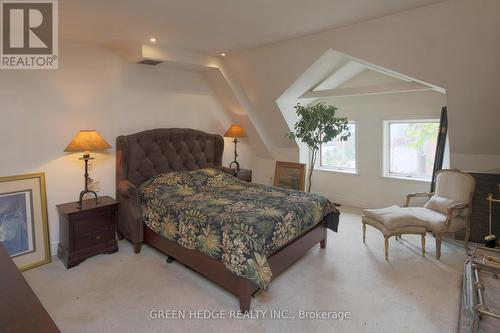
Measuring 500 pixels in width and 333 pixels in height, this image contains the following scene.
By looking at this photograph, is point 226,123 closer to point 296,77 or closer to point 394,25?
point 296,77

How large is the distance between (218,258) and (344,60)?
3358 mm

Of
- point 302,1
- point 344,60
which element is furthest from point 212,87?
point 302,1

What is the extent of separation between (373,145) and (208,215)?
363cm

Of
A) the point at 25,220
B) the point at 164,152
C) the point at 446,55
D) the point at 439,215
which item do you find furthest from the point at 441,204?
the point at 25,220

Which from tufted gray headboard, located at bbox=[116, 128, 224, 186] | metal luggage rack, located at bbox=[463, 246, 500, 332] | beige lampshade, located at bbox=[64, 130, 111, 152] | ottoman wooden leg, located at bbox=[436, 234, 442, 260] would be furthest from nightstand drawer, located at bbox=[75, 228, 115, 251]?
ottoman wooden leg, located at bbox=[436, 234, 442, 260]

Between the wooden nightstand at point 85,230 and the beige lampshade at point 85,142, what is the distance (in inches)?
25.8

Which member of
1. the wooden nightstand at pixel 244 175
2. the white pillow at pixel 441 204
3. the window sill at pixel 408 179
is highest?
the wooden nightstand at pixel 244 175

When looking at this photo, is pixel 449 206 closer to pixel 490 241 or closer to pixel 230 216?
pixel 490 241

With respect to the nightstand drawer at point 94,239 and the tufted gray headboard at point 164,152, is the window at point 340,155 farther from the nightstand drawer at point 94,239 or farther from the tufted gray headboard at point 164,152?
the nightstand drawer at point 94,239

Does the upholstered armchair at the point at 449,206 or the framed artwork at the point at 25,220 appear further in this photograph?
the upholstered armchair at the point at 449,206

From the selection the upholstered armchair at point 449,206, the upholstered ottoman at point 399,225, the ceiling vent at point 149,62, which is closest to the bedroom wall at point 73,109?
the ceiling vent at point 149,62

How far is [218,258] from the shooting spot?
2.46 meters

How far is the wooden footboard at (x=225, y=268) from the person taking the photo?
2.34 metres

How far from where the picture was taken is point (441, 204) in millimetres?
3479
